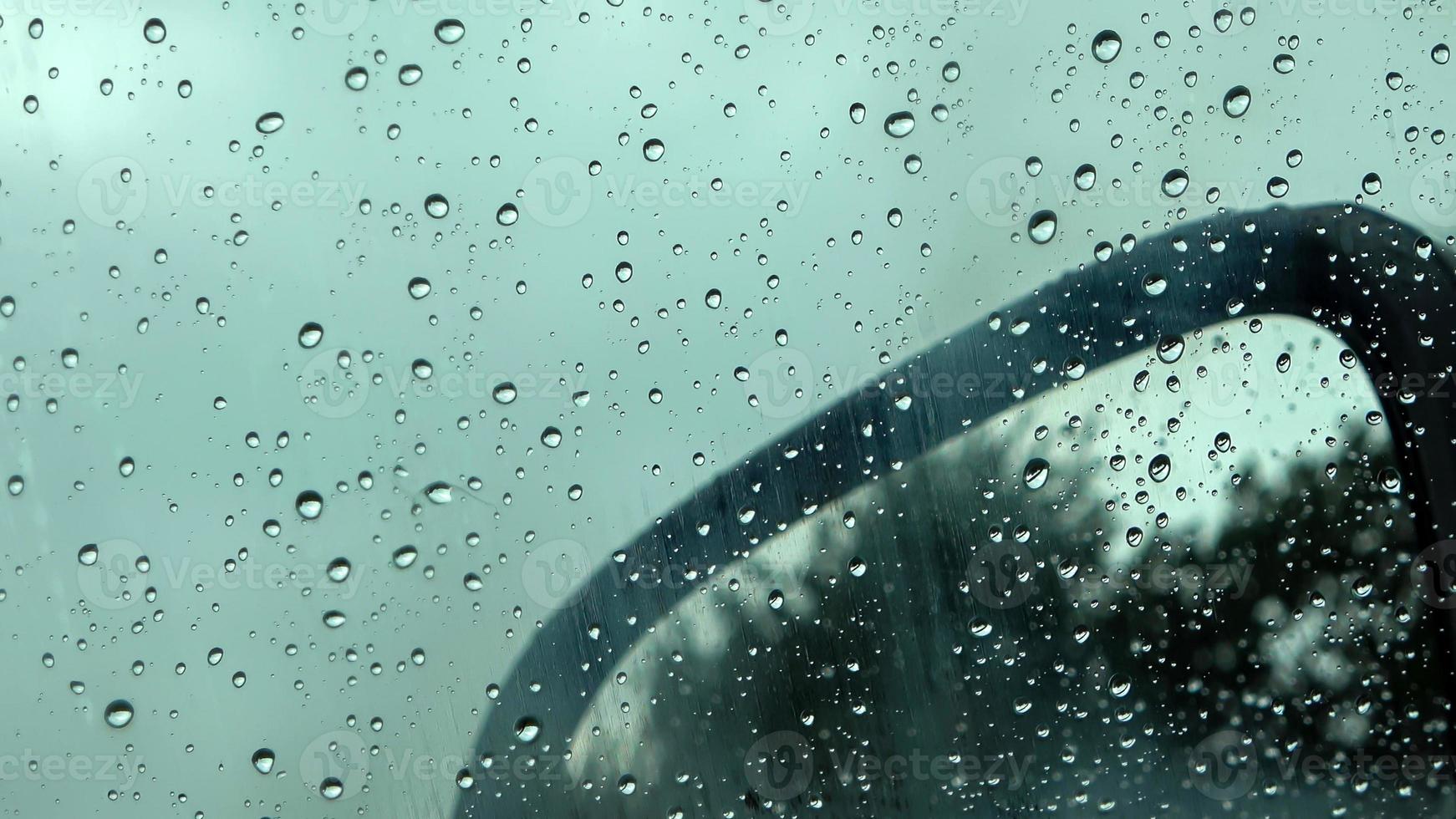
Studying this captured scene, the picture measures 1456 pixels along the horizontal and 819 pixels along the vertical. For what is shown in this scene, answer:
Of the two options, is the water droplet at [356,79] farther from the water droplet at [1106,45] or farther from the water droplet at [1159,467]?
the water droplet at [1159,467]

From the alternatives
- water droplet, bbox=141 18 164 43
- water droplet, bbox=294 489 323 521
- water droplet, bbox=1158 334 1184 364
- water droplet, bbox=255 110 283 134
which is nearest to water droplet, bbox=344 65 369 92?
water droplet, bbox=255 110 283 134

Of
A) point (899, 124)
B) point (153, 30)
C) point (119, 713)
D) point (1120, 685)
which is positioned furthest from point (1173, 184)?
point (119, 713)

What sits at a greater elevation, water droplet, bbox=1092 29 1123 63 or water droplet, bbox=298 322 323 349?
water droplet, bbox=1092 29 1123 63

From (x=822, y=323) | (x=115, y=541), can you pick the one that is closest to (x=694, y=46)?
(x=822, y=323)

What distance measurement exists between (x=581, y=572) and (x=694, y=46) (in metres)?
0.60

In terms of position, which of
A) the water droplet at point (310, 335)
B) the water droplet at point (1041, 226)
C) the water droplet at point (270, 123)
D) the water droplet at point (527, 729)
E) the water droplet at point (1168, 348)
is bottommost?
the water droplet at point (527, 729)

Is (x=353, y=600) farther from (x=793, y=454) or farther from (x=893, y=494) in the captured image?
(x=893, y=494)

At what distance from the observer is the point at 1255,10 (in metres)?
0.98

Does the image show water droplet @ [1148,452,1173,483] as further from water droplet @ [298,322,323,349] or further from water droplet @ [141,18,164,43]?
water droplet @ [141,18,164,43]

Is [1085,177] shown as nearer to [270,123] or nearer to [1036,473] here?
[1036,473]

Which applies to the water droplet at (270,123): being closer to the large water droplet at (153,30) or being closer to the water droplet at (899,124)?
the large water droplet at (153,30)

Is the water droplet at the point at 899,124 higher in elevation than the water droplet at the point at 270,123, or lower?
lower

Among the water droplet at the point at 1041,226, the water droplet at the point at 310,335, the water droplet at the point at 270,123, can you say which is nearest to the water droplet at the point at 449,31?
the water droplet at the point at 270,123

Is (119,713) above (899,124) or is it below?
below
